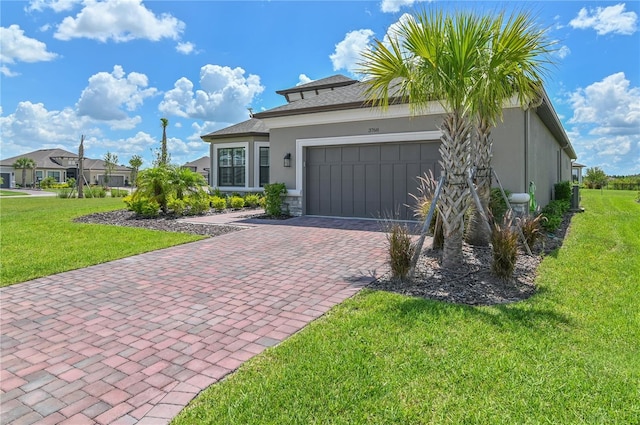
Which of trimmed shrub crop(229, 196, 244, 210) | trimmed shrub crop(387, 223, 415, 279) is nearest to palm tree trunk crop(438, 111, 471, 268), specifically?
trimmed shrub crop(387, 223, 415, 279)

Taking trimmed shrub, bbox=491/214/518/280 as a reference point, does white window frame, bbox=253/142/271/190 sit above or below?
above

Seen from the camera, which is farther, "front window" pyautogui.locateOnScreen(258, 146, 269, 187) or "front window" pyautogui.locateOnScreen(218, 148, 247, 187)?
"front window" pyautogui.locateOnScreen(218, 148, 247, 187)

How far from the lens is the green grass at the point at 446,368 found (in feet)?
8.35

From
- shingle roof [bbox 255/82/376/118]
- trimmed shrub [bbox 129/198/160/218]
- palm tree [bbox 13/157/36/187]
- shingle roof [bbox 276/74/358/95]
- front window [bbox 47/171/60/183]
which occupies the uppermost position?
shingle roof [bbox 276/74/358/95]

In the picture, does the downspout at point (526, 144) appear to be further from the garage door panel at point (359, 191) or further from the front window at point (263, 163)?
the front window at point (263, 163)

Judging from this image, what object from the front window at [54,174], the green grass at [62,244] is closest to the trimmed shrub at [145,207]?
the green grass at [62,244]

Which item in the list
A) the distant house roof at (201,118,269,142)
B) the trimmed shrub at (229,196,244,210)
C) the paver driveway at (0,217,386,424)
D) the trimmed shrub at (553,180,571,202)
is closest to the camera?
the paver driveway at (0,217,386,424)

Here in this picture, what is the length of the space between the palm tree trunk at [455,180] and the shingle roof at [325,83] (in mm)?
15610

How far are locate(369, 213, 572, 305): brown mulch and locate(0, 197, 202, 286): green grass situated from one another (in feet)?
17.5

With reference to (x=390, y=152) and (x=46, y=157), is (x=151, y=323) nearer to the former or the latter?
(x=390, y=152)

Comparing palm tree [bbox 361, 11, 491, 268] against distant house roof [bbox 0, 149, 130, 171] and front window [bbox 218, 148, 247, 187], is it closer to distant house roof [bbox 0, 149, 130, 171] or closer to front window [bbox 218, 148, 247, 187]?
front window [bbox 218, 148, 247, 187]

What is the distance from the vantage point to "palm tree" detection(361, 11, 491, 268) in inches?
219

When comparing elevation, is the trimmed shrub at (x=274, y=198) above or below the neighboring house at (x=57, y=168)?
below

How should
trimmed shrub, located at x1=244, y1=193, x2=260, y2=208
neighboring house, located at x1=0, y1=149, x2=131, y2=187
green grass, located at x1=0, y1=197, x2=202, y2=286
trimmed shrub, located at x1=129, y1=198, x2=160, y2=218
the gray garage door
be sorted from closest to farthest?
green grass, located at x1=0, y1=197, x2=202, y2=286 < the gray garage door < trimmed shrub, located at x1=129, y1=198, x2=160, y2=218 < trimmed shrub, located at x1=244, y1=193, x2=260, y2=208 < neighboring house, located at x1=0, y1=149, x2=131, y2=187
